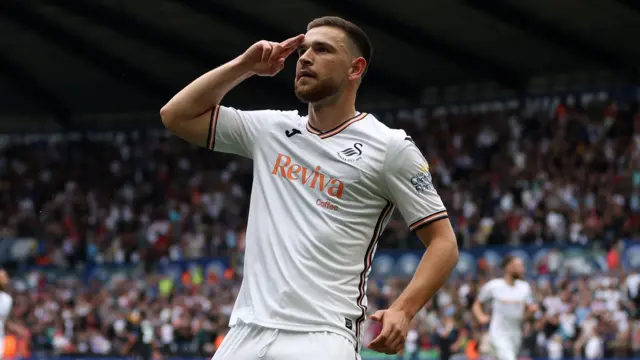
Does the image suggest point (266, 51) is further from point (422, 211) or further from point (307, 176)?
point (422, 211)

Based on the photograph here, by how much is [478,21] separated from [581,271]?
717 centimetres

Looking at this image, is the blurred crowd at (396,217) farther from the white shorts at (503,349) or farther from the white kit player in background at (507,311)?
the white shorts at (503,349)

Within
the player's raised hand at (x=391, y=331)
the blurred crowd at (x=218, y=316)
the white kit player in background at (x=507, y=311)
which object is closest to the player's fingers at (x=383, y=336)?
the player's raised hand at (x=391, y=331)

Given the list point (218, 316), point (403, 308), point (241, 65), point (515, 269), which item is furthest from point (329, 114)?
point (218, 316)

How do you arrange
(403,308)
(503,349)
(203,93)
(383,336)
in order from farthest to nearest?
1. (503,349)
2. (203,93)
3. (403,308)
4. (383,336)

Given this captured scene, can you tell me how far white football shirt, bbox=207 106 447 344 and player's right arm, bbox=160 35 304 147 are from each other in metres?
0.36

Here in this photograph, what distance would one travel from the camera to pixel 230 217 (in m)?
27.8

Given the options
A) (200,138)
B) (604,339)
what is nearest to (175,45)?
(604,339)

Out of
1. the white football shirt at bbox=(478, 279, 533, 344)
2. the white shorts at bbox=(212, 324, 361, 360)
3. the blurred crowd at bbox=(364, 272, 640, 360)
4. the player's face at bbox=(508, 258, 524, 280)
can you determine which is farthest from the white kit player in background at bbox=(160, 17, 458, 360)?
the blurred crowd at bbox=(364, 272, 640, 360)

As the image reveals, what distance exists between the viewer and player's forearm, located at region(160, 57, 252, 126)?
4535 millimetres

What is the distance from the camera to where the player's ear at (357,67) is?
457cm

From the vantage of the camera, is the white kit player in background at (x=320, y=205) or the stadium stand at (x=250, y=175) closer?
the white kit player in background at (x=320, y=205)

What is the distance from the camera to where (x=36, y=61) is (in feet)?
102

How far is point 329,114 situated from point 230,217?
23434mm
